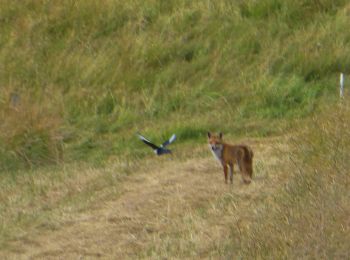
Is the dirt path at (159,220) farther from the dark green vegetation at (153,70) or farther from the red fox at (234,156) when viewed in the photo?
the dark green vegetation at (153,70)

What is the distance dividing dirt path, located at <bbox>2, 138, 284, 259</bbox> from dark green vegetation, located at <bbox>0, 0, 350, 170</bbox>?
260 cm

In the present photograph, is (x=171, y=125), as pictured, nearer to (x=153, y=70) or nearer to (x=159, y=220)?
(x=153, y=70)

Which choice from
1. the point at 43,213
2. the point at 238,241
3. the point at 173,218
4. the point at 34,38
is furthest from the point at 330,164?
the point at 34,38

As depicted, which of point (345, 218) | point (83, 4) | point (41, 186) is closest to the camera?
point (345, 218)

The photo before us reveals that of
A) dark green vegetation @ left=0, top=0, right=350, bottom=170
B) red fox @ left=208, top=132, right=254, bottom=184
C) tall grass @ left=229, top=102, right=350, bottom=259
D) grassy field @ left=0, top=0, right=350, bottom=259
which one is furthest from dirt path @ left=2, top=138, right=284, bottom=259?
dark green vegetation @ left=0, top=0, right=350, bottom=170

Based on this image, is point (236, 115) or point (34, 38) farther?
point (34, 38)

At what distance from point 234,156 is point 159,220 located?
1035 mm

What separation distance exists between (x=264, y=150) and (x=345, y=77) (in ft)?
10.5

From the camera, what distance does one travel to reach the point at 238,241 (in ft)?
24.2

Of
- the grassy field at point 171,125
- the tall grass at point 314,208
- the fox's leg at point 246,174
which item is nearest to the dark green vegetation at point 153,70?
the grassy field at point 171,125

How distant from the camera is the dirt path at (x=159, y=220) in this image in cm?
829

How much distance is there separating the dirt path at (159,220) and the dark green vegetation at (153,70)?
2.60 m

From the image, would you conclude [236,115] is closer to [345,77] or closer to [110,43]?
[345,77]

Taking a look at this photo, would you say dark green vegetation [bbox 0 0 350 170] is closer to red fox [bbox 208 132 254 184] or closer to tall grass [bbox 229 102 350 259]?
red fox [bbox 208 132 254 184]
